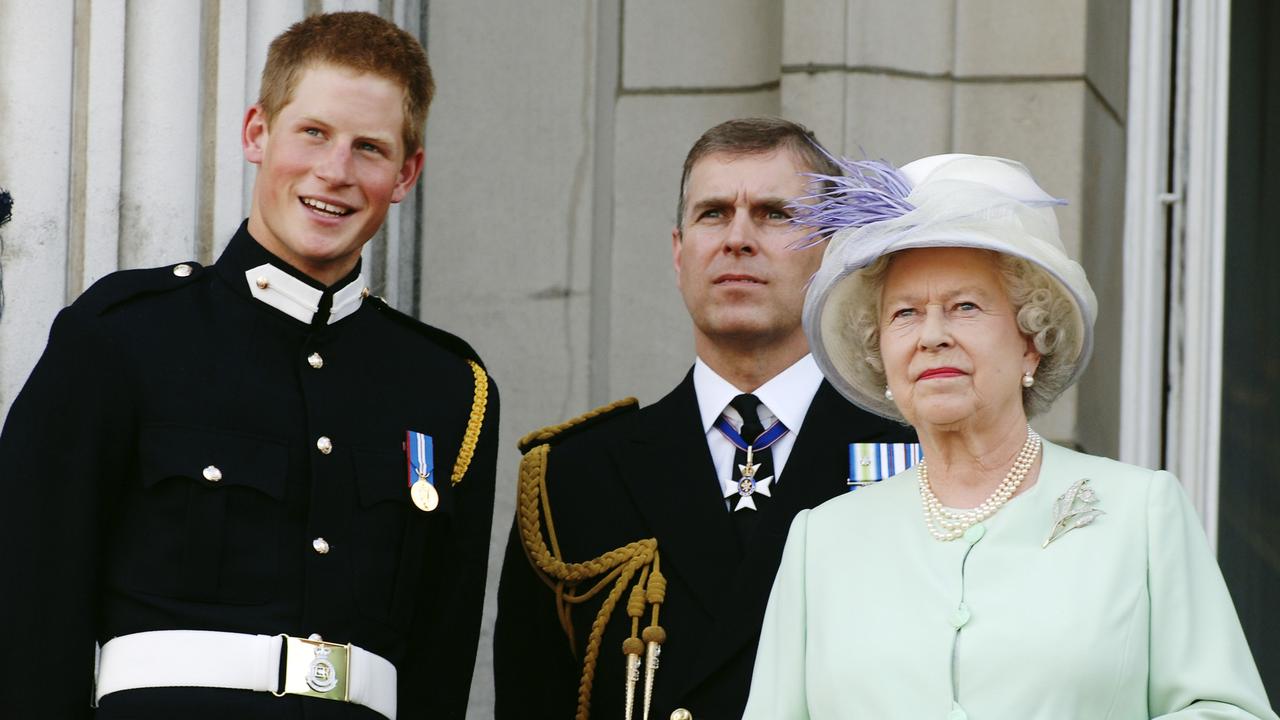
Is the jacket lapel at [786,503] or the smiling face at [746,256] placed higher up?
the smiling face at [746,256]

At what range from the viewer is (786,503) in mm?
4109

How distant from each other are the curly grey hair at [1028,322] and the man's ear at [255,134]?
113 cm

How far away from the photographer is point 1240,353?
546cm

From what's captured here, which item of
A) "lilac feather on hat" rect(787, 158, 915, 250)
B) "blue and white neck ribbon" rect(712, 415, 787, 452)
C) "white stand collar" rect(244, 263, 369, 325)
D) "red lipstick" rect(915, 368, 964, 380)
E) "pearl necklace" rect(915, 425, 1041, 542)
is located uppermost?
"lilac feather on hat" rect(787, 158, 915, 250)

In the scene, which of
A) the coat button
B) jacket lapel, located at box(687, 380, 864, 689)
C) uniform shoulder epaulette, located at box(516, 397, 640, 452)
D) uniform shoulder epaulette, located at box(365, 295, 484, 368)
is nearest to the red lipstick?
the coat button

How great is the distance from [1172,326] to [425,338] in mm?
2125

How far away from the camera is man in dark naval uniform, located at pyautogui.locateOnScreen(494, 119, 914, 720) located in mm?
4082

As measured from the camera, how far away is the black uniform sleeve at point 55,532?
3582mm

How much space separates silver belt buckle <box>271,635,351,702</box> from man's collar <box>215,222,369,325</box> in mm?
606

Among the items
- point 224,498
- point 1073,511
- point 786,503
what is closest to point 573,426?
Answer: point 786,503

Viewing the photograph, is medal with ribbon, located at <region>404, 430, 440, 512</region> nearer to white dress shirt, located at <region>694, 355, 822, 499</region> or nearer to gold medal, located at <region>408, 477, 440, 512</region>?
gold medal, located at <region>408, 477, 440, 512</region>

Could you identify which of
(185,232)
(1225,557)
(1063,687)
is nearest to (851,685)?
(1063,687)

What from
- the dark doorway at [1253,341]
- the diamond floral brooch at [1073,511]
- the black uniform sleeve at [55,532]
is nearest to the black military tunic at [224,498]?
the black uniform sleeve at [55,532]

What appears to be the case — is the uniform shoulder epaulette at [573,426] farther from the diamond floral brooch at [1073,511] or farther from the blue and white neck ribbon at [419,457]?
the diamond floral brooch at [1073,511]
